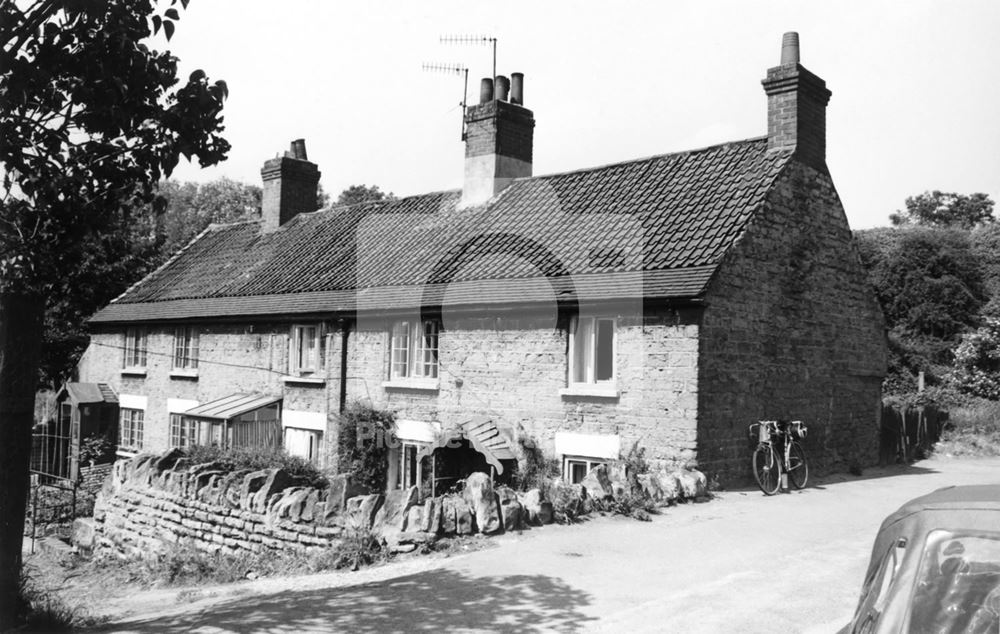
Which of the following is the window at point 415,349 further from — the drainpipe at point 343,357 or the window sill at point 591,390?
the window sill at point 591,390

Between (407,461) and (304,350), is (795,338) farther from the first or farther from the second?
(304,350)

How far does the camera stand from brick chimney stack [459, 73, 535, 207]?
69.4 feet

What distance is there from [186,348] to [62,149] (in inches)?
697

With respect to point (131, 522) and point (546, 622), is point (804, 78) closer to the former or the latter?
point (546, 622)

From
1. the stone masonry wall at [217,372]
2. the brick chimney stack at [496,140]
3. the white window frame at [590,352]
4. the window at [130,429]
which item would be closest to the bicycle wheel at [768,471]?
the white window frame at [590,352]

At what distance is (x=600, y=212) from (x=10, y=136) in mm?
12608

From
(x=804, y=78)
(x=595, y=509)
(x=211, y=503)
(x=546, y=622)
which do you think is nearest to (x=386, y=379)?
(x=211, y=503)

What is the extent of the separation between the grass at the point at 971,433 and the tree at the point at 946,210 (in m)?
41.8

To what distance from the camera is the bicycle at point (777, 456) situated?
13.8 metres

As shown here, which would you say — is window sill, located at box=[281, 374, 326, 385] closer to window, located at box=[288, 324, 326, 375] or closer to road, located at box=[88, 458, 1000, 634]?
window, located at box=[288, 324, 326, 375]

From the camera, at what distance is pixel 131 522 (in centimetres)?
1504

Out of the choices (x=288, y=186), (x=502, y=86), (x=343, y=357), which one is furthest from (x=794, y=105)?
(x=288, y=186)

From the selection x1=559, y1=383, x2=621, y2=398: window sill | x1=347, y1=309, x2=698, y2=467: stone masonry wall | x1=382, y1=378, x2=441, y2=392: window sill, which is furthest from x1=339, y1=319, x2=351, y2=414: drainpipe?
x1=559, y1=383, x2=621, y2=398: window sill

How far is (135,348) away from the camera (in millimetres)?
26078
